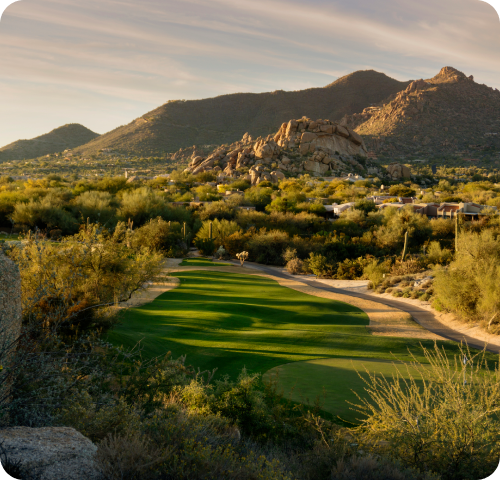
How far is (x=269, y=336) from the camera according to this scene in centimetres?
1391

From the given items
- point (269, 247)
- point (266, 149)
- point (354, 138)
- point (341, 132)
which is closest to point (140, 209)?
point (269, 247)

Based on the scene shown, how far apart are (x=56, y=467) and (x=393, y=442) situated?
14.3 feet

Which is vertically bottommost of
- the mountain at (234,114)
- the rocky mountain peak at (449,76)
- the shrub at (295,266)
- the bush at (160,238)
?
the shrub at (295,266)

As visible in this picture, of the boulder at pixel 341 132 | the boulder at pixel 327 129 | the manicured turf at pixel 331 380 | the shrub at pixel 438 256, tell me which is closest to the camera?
the manicured turf at pixel 331 380

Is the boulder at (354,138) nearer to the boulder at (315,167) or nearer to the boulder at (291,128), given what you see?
the boulder at (291,128)

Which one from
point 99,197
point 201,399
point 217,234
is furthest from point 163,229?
point 201,399

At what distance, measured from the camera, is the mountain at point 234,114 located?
99.9 m

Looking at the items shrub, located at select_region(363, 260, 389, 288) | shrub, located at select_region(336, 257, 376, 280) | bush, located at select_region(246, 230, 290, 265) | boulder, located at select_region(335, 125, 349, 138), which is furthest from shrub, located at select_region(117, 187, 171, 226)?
boulder, located at select_region(335, 125, 349, 138)

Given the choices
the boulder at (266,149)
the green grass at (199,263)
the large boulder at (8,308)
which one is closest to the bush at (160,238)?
the green grass at (199,263)

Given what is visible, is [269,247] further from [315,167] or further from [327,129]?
[327,129]

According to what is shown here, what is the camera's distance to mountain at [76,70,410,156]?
99.9m

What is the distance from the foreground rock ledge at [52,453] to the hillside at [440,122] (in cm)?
9304

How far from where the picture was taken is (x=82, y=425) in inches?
212

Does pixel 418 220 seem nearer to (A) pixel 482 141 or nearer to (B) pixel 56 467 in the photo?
(B) pixel 56 467
